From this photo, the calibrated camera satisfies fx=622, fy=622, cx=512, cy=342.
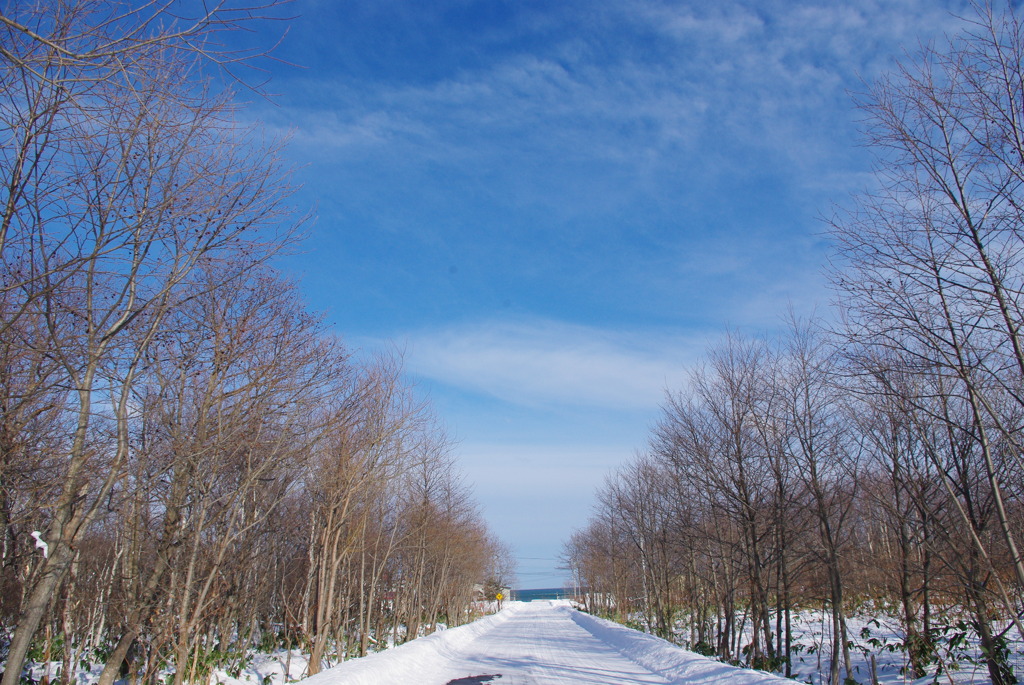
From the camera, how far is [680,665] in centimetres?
1309

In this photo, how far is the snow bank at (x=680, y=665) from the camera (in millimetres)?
9802

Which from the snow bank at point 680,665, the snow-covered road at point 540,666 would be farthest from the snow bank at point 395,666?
the snow bank at point 680,665

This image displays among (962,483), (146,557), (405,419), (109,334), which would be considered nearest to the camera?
(109,334)

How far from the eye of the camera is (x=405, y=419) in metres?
18.7

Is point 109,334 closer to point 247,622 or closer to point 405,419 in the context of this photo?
point 405,419

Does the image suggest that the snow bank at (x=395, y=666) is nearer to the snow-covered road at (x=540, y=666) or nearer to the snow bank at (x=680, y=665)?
the snow-covered road at (x=540, y=666)

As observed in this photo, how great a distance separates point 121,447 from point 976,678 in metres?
18.5

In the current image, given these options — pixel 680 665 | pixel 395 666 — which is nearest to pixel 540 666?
pixel 680 665

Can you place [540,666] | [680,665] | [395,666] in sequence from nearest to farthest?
[680,665]
[395,666]
[540,666]

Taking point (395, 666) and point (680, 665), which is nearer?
point (680, 665)

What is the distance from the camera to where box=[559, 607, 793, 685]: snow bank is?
9.80 m

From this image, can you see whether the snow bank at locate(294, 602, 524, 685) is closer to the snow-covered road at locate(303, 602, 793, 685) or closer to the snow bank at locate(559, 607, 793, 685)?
the snow-covered road at locate(303, 602, 793, 685)

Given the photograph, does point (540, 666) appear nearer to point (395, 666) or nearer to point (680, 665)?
point (680, 665)

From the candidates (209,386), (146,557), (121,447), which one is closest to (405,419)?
(146,557)
